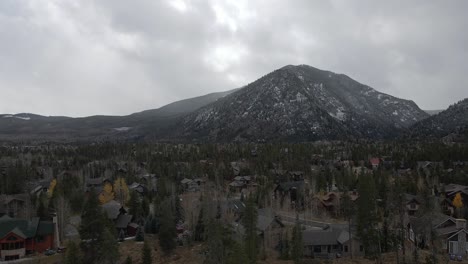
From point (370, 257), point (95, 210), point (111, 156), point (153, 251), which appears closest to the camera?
point (95, 210)

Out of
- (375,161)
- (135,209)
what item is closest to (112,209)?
(135,209)

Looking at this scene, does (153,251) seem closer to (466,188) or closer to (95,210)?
(95,210)

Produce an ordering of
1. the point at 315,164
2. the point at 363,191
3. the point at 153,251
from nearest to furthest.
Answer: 1. the point at 363,191
2. the point at 153,251
3. the point at 315,164

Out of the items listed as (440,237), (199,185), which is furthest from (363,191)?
(199,185)

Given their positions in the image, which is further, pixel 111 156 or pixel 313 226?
pixel 111 156

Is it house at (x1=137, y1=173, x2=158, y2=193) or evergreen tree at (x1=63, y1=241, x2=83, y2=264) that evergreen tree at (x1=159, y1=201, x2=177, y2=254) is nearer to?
evergreen tree at (x1=63, y1=241, x2=83, y2=264)

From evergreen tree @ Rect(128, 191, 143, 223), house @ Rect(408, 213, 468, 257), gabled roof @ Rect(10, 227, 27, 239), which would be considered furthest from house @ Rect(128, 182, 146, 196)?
house @ Rect(408, 213, 468, 257)

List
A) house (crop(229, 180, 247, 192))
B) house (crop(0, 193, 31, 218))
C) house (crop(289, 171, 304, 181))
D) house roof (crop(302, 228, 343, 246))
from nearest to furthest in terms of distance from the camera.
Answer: house roof (crop(302, 228, 343, 246)) → house (crop(0, 193, 31, 218)) → house (crop(229, 180, 247, 192)) → house (crop(289, 171, 304, 181))
